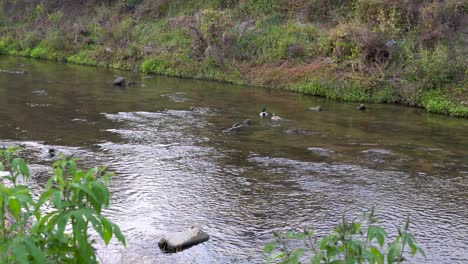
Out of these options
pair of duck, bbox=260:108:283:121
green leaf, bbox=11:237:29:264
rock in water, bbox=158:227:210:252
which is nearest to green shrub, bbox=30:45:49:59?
pair of duck, bbox=260:108:283:121

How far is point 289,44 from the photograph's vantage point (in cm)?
2722

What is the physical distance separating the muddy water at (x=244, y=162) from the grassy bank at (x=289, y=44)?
1686 mm

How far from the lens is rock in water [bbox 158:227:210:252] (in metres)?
8.27

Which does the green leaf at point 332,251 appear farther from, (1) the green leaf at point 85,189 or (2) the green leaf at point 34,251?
(2) the green leaf at point 34,251

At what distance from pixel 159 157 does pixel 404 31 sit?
1511 centimetres

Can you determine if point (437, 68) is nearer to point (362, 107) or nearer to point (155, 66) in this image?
point (362, 107)

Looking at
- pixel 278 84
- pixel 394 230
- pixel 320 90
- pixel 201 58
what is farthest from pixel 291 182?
pixel 201 58

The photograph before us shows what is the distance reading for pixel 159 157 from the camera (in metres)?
13.5

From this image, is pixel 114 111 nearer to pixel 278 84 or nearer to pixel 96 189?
pixel 278 84

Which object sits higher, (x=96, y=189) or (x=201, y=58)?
(x=96, y=189)

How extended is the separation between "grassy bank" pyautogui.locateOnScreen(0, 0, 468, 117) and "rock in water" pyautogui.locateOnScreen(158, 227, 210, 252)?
14000 millimetres

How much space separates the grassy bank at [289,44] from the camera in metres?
21.7

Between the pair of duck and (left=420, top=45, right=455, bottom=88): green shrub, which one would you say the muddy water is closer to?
the pair of duck

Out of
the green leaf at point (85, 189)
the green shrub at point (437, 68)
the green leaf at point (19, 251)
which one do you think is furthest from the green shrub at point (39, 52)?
the green leaf at point (19, 251)
